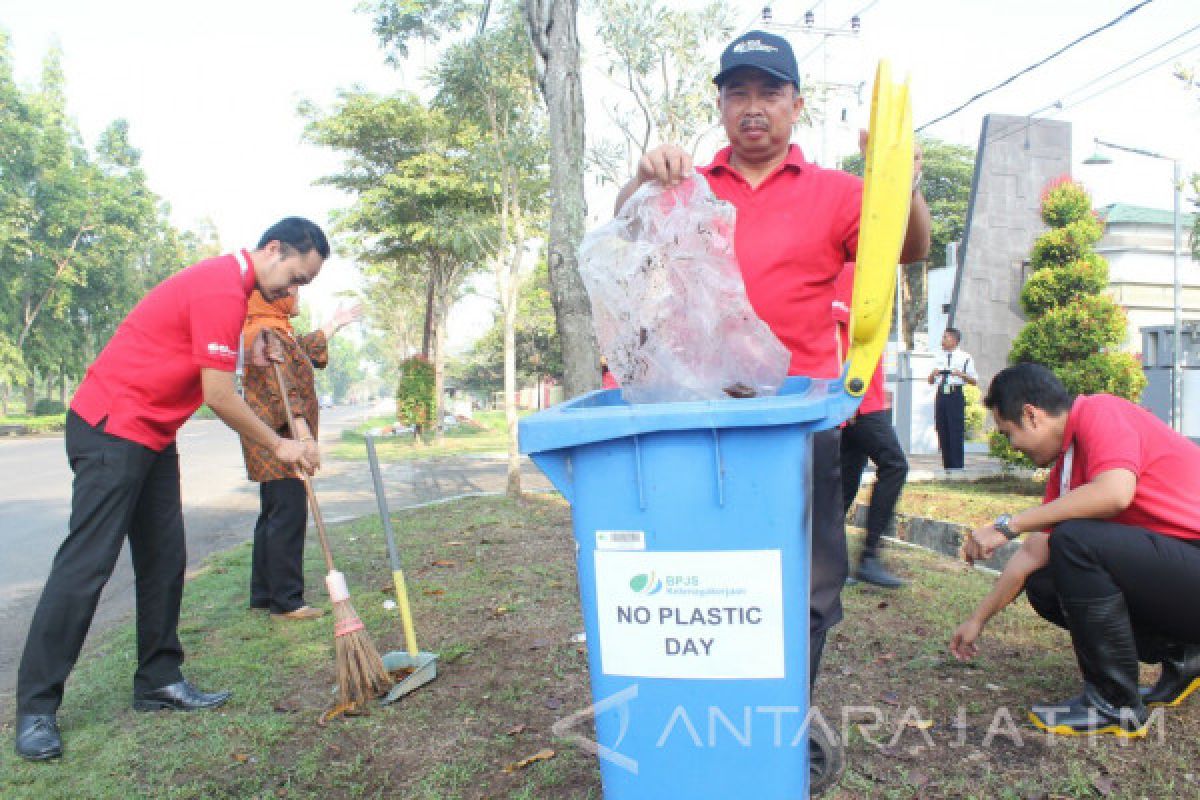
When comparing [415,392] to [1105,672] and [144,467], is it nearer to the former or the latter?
[144,467]

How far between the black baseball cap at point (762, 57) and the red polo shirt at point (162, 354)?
5.97 feet

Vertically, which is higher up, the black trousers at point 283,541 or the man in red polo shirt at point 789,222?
the man in red polo shirt at point 789,222

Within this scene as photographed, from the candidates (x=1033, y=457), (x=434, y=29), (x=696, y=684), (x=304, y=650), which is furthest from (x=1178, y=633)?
(x=434, y=29)

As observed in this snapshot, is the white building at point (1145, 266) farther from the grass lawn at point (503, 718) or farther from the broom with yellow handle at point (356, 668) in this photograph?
the broom with yellow handle at point (356, 668)

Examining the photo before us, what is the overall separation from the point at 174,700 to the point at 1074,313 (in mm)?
8797

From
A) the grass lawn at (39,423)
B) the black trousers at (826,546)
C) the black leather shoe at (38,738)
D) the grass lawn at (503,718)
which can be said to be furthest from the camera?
the grass lawn at (39,423)

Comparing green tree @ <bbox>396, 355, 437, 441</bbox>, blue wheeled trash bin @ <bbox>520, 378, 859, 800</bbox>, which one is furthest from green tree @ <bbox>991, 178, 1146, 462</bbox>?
green tree @ <bbox>396, 355, 437, 441</bbox>

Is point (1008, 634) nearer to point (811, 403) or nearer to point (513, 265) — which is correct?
point (811, 403)

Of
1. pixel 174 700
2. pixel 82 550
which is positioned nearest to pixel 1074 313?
pixel 174 700

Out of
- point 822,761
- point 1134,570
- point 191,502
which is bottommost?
point 191,502

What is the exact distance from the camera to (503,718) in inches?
113

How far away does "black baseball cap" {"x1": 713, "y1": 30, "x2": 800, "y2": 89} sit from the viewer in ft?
7.27

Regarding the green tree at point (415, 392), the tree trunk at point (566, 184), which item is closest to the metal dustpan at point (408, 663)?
the tree trunk at point (566, 184)

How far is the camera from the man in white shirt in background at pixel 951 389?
28.9 feet
